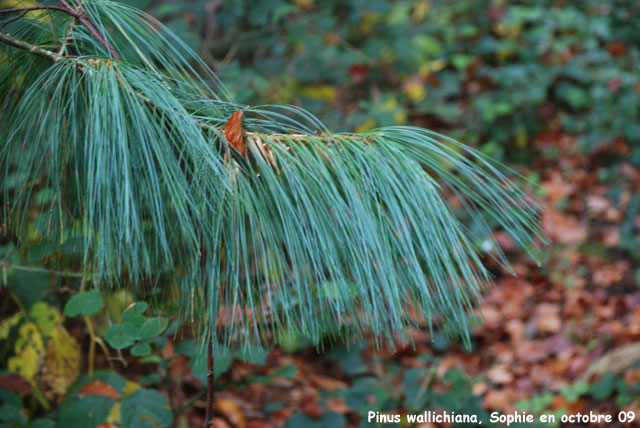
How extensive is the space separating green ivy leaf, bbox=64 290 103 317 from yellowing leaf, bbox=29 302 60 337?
1.59 feet

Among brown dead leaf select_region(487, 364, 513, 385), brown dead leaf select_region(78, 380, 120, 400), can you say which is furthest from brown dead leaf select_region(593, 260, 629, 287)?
brown dead leaf select_region(78, 380, 120, 400)

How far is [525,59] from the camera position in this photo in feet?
12.3

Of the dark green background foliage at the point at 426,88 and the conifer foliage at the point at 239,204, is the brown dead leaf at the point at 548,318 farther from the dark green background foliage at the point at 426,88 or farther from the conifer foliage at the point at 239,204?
the conifer foliage at the point at 239,204

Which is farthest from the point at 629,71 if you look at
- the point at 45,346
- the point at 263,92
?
the point at 45,346

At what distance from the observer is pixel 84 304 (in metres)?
1.12

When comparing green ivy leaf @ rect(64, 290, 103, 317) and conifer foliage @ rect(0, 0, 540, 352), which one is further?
green ivy leaf @ rect(64, 290, 103, 317)

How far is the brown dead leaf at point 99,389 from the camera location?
130 centimetres

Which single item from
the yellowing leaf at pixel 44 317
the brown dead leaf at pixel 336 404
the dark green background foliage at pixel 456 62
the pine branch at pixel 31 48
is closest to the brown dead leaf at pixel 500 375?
the brown dead leaf at pixel 336 404

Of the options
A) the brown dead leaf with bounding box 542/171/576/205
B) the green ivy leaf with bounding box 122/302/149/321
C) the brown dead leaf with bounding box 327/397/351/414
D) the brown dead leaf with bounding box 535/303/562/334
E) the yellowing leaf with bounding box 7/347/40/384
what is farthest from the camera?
the brown dead leaf with bounding box 542/171/576/205

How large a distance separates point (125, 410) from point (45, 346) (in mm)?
445

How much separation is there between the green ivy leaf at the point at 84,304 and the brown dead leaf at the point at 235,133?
1.83 ft

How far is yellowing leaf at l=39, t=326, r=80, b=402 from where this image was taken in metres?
1.52

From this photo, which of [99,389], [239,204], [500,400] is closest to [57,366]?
[99,389]

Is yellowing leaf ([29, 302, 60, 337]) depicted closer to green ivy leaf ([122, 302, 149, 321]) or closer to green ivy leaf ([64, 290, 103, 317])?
green ivy leaf ([64, 290, 103, 317])
